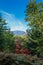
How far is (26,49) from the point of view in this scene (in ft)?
106

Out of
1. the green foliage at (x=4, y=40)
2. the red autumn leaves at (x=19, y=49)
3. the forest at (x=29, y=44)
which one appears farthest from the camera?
the red autumn leaves at (x=19, y=49)

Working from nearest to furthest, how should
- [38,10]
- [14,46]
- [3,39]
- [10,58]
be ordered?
[10,58] → [38,10] → [3,39] → [14,46]

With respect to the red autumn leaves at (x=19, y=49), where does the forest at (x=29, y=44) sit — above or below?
above

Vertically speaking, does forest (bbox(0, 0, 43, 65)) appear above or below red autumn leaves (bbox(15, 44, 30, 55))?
above

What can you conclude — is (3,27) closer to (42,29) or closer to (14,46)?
(14,46)

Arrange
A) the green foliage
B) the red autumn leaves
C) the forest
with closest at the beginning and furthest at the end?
the forest
the green foliage
the red autumn leaves

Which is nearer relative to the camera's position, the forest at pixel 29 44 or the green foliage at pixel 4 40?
the forest at pixel 29 44

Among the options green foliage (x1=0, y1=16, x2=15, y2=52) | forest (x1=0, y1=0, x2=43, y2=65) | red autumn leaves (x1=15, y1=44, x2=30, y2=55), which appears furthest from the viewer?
red autumn leaves (x1=15, y1=44, x2=30, y2=55)

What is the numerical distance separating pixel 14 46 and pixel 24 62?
74.0ft

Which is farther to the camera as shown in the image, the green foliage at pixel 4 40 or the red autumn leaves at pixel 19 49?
the red autumn leaves at pixel 19 49

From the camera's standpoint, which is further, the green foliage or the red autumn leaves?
the red autumn leaves

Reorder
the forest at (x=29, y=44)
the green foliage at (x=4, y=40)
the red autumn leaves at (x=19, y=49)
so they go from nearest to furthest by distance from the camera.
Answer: the forest at (x=29, y=44) < the green foliage at (x=4, y=40) < the red autumn leaves at (x=19, y=49)

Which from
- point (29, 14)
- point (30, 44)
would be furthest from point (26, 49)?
point (29, 14)

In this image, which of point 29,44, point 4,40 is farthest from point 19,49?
point 4,40
